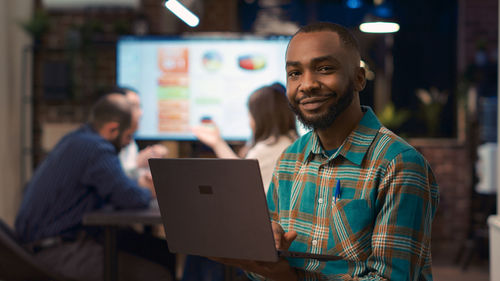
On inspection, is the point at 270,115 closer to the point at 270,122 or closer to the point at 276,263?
the point at 270,122

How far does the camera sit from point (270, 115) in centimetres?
256

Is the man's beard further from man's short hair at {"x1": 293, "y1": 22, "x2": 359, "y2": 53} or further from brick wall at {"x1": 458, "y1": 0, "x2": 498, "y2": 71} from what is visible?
brick wall at {"x1": 458, "y1": 0, "x2": 498, "y2": 71}

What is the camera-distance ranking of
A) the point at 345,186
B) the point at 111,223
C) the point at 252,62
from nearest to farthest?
the point at 345,186
the point at 111,223
the point at 252,62

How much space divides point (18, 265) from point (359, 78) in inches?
61.5

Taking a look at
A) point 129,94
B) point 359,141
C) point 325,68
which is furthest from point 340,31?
point 129,94

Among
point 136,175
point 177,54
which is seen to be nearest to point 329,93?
point 136,175

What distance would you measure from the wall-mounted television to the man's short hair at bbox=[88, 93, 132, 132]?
56.8 inches

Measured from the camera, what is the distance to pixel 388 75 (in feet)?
18.4

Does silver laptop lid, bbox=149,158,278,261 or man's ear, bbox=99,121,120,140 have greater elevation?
man's ear, bbox=99,121,120,140

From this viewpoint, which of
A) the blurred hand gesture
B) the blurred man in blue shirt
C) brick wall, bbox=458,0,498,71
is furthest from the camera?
brick wall, bbox=458,0,498,71

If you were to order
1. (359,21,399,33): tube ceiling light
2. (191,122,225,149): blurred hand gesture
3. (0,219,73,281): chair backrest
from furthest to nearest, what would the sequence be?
(191,122,225,149): blurred hand gesture, (0,219,73,281): chair backrest, (359,21,399,33): tube ceiling light

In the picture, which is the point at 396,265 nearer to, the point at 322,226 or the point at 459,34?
the point at 322,226

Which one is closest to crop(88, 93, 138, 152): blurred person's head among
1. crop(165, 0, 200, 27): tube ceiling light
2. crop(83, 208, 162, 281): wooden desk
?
crop(83, 208, 162, 281): wooden desk

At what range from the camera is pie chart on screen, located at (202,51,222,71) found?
4.13m
